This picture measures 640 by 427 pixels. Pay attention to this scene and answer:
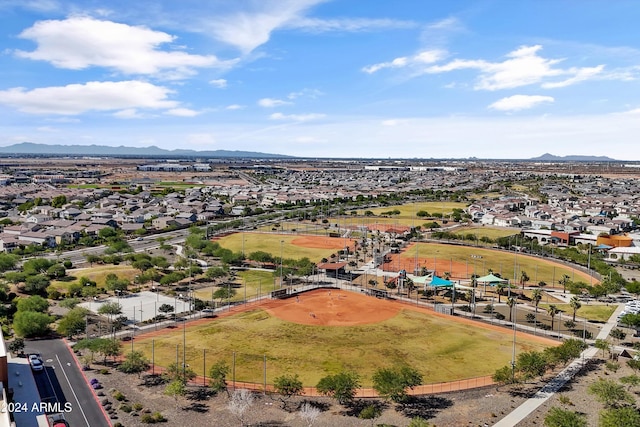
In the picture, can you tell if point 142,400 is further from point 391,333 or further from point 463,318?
point 463,318

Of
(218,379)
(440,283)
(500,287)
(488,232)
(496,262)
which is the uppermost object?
(488,232)

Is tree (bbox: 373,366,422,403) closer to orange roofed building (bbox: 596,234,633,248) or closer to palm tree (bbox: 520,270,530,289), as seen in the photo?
palm tree (bbox: 520,270,530,289)

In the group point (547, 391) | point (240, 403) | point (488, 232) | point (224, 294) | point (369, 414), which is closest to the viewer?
point (369, 414)

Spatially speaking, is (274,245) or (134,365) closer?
(134,365)

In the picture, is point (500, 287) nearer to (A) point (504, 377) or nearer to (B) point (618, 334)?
(B) point (618, 334)

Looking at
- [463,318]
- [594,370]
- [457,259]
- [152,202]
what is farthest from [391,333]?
[152,202]

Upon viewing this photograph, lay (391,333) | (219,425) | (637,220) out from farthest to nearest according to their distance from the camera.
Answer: (637,220)
(391,333)
(219,425)

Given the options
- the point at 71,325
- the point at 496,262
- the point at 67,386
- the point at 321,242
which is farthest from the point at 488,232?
the point at 67,386
